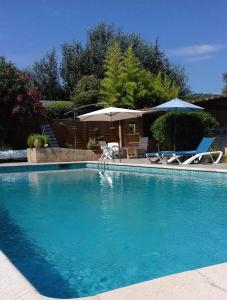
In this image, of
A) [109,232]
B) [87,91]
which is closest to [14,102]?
[87,91]

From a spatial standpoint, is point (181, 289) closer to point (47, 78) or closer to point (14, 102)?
point (14, 102)

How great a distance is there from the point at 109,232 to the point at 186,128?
1305 cm

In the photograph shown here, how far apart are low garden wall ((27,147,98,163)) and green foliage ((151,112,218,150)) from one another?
331 centimetres

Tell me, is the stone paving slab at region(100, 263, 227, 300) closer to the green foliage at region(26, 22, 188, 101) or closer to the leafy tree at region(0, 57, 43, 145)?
the leafy tree at region(0, 57, 43, 145)

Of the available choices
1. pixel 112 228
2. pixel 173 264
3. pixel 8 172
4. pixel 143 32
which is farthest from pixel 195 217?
pixel 143 32

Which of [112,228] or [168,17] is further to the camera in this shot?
[168,17]

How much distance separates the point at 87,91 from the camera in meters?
32.1

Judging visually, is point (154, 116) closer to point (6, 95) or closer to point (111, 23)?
point (6, 95)

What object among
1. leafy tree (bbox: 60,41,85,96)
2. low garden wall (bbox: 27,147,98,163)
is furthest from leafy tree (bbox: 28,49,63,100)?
low garden wall (bbox: 27,147,98,163)

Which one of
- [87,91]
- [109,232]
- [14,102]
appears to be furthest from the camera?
[87,91]

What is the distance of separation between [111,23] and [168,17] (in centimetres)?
2048

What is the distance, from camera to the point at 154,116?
73.5ft

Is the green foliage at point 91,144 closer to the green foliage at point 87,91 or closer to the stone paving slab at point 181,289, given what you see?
the green foliage at point 87,91

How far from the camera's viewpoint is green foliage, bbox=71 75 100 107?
31250 millimetres
